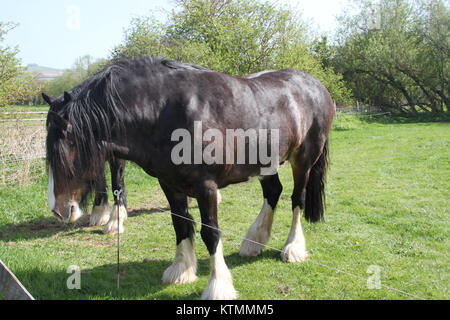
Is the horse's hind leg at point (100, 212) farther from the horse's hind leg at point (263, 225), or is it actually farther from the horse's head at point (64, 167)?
the horse's head at point (64, 167)

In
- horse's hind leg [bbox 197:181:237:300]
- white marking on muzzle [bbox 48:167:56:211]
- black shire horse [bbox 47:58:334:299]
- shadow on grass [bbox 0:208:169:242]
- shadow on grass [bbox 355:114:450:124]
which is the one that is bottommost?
shadow on grass [bbox 0:208:169:242]

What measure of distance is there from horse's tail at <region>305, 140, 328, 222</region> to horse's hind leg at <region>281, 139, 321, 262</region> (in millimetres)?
305

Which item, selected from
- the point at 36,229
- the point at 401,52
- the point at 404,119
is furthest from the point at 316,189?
the point at 401,52

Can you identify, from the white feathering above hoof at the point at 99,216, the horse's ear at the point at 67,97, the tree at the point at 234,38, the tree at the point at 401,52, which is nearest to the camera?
the horse's ear at the point at 67,97

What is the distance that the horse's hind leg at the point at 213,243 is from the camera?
3205mm

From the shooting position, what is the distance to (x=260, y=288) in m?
3.52

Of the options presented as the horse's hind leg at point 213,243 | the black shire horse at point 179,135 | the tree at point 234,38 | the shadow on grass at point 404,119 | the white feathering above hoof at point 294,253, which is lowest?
the white feathering above hoof at point 294,253

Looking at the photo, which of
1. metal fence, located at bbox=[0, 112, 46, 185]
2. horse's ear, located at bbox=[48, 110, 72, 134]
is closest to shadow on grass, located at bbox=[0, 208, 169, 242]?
metal fence, located at bbox=[0, 112, 46, 185]

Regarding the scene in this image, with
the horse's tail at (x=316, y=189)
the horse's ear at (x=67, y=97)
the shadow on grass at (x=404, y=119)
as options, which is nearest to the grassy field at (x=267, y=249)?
the horse's tail at (x=316, y=189)

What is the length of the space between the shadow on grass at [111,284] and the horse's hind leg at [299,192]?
23.6 inches

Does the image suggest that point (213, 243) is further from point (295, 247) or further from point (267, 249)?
point (267, 249)

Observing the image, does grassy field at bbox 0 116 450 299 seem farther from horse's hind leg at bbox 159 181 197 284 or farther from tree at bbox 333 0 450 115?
tree at bbox 333 0 450 115

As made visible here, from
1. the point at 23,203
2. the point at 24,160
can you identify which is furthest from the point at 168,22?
the point at 23,203

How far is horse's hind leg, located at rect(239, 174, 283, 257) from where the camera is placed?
441 centimetres
